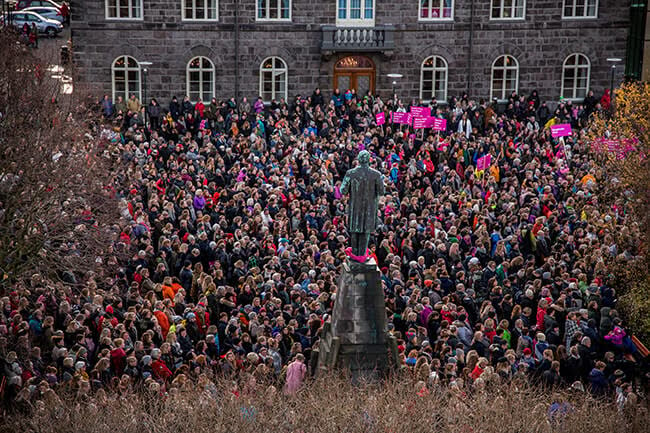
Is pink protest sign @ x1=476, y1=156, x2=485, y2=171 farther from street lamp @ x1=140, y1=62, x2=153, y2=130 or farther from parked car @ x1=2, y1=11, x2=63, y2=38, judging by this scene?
parked car @ x1=2, y1=11, x2=63, y2=38

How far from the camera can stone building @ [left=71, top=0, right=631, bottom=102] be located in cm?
5000

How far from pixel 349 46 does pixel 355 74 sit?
174 centimetres

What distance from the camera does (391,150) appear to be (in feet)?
132

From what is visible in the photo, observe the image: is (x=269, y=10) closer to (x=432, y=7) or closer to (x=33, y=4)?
(x=432, y=7)

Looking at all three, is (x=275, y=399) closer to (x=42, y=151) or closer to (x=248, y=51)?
(x=42, y=151)

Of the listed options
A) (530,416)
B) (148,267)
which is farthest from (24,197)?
(530,416)

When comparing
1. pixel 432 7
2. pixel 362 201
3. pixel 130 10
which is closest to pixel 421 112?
pixel 432 7

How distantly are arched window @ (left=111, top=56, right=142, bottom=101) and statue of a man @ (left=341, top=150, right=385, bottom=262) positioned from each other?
29099 mm

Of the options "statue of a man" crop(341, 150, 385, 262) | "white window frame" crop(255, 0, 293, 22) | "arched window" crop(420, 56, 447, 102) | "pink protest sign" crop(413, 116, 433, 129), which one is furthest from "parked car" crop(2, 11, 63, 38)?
"statue of a man" crop(341, 150, 385, 262)

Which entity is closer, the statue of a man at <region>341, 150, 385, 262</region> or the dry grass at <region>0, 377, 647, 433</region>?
the dry grass at <region>0, 377, 647, 433</region>

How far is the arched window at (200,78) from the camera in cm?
5078

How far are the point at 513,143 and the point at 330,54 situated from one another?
514 inches

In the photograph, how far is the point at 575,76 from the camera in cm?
5247

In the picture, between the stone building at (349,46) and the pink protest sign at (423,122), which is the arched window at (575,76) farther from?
the pink protest sign at (423,122)
